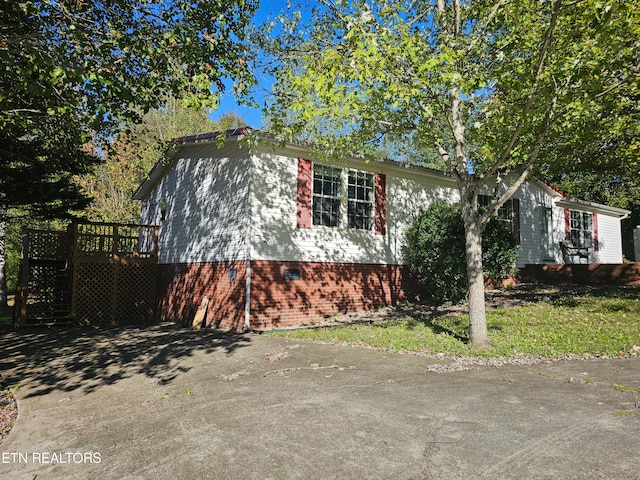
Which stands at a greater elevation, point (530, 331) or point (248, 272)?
point (248, 272)

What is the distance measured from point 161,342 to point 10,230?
1900 centimetres

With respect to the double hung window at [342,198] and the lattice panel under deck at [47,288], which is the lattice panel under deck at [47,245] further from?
the double hung window at [342,198]

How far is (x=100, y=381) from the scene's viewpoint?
22.4 feet

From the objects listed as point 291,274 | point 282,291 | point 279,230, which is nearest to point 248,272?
point 282,291

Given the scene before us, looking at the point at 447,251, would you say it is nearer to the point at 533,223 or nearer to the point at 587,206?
the point at 533,223

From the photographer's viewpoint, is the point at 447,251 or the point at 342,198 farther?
the point at 447,251

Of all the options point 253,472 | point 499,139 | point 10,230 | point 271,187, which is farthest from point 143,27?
point 10,230

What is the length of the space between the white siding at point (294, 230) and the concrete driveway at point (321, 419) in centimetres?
392

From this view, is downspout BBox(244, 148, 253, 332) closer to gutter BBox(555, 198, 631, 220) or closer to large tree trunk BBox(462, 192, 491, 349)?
large tree trunk BBox(462, 192, 491, 349)

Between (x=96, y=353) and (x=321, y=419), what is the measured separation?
21.1ft

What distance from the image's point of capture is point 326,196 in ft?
40.0

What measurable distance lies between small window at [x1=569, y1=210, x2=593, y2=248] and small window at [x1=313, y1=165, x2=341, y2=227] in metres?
13.7

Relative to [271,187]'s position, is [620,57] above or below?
above

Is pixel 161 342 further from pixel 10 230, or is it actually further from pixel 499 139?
pixel 10 230
